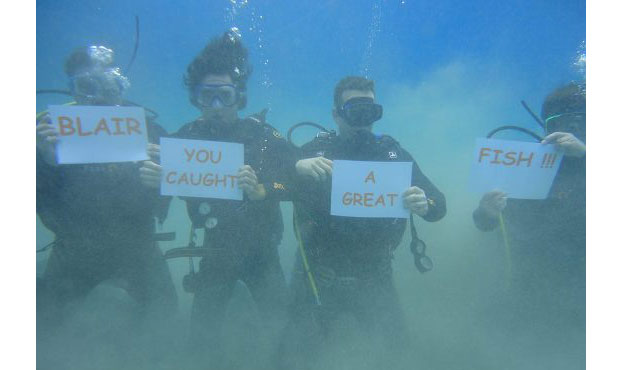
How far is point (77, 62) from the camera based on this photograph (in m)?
2.98

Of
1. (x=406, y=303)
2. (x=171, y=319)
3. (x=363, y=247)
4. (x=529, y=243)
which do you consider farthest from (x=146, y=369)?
(x=529, y=243)

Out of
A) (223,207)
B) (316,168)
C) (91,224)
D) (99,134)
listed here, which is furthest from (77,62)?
(316,168)

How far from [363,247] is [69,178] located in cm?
276

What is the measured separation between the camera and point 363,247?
3.02 metres

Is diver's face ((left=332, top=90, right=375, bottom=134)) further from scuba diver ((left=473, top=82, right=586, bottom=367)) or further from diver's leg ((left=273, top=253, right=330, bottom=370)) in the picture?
diver's leg ((left=273, top=253, right=330, bottom=370))

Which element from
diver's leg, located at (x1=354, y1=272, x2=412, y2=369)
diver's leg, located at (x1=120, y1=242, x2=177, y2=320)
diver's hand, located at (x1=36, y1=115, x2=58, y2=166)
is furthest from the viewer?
diver's leg, located at (x1=120, y1=242, x2=177, y2=320)

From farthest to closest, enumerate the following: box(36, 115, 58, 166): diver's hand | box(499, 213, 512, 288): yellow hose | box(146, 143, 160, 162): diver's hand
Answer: box(499, 213, 512, 288): yellow hose, box(146, 143, 160, 162): diver's hand, box(36, 115, 58, 166): diver's hand

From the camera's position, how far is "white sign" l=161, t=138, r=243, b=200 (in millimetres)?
2773

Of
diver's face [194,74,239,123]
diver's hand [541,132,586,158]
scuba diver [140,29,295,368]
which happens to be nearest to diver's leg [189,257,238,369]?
scuba diver [140,29,295,368]

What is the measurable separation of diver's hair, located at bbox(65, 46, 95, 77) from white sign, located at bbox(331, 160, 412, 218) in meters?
2.49

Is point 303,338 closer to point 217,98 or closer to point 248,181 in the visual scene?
point 248,181

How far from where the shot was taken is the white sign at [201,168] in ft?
9.10

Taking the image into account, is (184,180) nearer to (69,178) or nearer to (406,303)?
(69,178)

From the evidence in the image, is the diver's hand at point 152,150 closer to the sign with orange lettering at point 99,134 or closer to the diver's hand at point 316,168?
the sign with orange lettering at point 99,134
